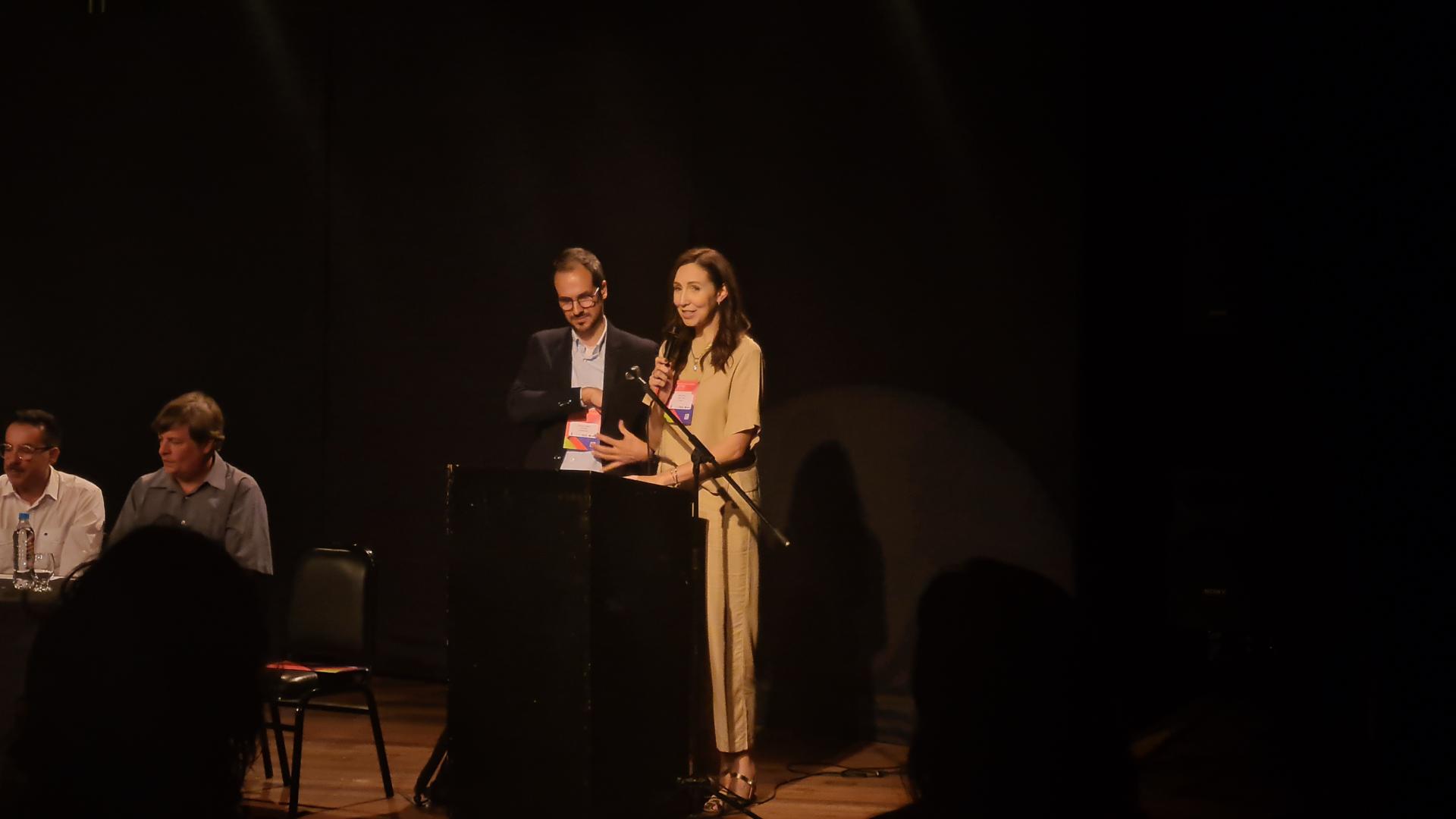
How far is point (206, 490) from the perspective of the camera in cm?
431

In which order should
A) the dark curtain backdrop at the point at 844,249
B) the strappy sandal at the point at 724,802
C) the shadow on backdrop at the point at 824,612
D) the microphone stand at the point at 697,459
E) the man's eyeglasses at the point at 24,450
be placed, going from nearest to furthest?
1. the dark curtain backdrop at the point at 844,249
2. the microphone stand at the point at 697,459
3. the strappy sandal at the point at 724,802
4. the man's eyeglasses at the point at 24,450
5. the shadow on backdrop at the point at 824,612

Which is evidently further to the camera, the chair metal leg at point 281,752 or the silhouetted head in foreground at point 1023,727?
the chair metal leg at point 281,752

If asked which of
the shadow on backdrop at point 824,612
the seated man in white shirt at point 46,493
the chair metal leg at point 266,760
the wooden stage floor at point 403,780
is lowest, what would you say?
the wooden stage floor at point 403,780

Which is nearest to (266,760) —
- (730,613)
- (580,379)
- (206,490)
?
(206,490)

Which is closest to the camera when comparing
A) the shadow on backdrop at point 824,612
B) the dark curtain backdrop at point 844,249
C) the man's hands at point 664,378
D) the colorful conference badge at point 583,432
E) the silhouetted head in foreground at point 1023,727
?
the silhouetted head in foreground at point 1023,727

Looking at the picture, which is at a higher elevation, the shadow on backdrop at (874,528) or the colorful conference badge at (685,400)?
the colorful conference badge at (685,400)

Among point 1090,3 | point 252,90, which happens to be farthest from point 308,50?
point 1090,3

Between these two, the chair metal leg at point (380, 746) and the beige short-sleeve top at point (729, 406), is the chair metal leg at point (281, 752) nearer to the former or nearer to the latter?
the chair metal leg at point (380, 746)

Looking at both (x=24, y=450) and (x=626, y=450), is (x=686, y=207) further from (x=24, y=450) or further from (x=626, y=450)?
(x=24, y=450)

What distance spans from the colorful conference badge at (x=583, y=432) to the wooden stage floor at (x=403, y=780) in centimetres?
127

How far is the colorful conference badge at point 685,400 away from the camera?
14.1ft

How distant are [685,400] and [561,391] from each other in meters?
1.05

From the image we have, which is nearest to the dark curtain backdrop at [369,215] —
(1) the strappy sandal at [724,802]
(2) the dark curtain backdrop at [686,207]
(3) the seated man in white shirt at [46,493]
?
(2) the dark curtain backdrop at [686,207]

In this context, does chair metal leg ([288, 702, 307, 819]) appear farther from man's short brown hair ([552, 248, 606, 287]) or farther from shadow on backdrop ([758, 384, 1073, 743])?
shadow on backdrop ([758, 384, 1073, 743])
